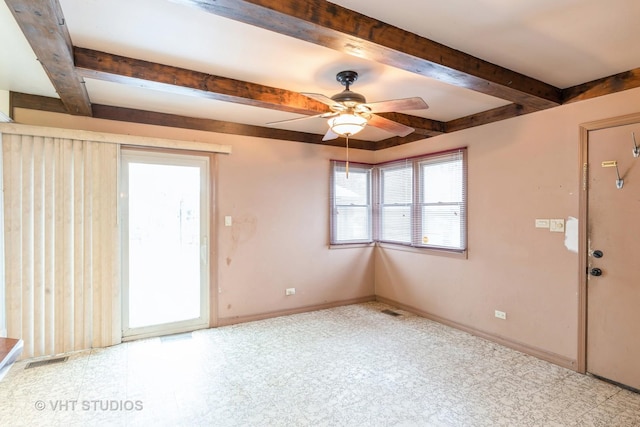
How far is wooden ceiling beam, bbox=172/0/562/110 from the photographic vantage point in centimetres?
165

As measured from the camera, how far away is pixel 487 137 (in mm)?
3744

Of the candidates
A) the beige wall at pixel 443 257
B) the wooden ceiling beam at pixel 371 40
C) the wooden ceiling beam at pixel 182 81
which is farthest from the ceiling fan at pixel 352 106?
the beige wall at pixel 443 257

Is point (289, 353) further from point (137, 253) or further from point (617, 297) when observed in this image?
point (617, 297)

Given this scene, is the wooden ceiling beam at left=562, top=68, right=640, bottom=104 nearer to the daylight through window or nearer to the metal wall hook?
the metal wall hook

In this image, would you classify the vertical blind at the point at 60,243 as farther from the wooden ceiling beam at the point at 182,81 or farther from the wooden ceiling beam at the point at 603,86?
the wooden ceiling beam at the point at 603,86

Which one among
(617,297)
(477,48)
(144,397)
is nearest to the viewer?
(477,48)

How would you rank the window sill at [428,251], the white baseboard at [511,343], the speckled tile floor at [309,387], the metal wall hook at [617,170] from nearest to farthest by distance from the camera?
1. the speckled tile floor at [309,387]
2. the metal wall hook at [617,170]
3. the white baseboard at [511,343]
4. the window sill at [428,251]

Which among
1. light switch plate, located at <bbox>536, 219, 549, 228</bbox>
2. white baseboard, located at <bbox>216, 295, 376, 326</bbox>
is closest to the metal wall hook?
light switch plate, located at <bbox>536, 219, 549, 228</bbox>

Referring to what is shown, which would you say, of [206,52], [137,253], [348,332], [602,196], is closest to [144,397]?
[137,253]

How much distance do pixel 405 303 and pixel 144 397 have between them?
3.44m

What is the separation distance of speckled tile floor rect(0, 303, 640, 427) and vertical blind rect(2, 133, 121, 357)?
0.30 m

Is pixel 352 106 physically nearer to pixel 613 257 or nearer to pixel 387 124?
pixel 387 124

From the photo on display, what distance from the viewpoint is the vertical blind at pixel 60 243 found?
3105 millimetres

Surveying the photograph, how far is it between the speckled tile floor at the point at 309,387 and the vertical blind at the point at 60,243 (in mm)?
303
